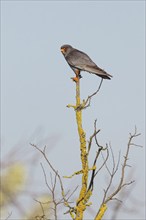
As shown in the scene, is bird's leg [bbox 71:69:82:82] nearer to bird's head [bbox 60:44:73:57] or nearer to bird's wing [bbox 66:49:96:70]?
bird's wing [bbox 66:49:96:70]

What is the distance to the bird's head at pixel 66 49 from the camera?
10587 millimetres

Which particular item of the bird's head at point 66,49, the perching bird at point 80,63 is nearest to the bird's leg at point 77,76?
the perching bird at point 80,63

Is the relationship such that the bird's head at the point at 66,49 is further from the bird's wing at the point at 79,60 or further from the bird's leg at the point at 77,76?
the bird's leg at the point at 77,76

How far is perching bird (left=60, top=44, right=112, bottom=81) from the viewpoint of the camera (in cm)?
939

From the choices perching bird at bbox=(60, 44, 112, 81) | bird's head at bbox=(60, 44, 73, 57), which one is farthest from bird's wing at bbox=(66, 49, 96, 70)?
bird's head at bbox=(60, 44, 73, 57)

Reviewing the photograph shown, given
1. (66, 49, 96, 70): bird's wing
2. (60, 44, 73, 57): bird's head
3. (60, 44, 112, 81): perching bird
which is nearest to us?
(60, 44, 112, 81): perching bird

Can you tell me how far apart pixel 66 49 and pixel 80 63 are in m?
0.90

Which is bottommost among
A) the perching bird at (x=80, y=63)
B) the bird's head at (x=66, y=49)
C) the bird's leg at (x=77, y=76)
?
the bird's leg at (x=77, y=76)

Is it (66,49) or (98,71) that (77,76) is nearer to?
(98,71)

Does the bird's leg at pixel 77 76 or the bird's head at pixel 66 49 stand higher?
the bird's head at pixel 66 49

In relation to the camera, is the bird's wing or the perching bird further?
the bird's wing

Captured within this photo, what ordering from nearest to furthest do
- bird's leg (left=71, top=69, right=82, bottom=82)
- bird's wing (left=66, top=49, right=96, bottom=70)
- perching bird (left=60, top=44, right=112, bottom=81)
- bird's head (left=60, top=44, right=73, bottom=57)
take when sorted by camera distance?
1. bird's leg (left=71, top=69, right=82, bottom=82)
2. perching bird (left=60, top=44, right=112, bottom=81)
3. bird's wing (left=66, top=49, right=96, bottom=70)
4. bird's head (left=60, top=44, right=73, bottom=57)

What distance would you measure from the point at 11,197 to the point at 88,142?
6.76 meters

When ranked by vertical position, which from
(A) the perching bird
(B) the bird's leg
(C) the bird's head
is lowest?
(B) the bird's leg
